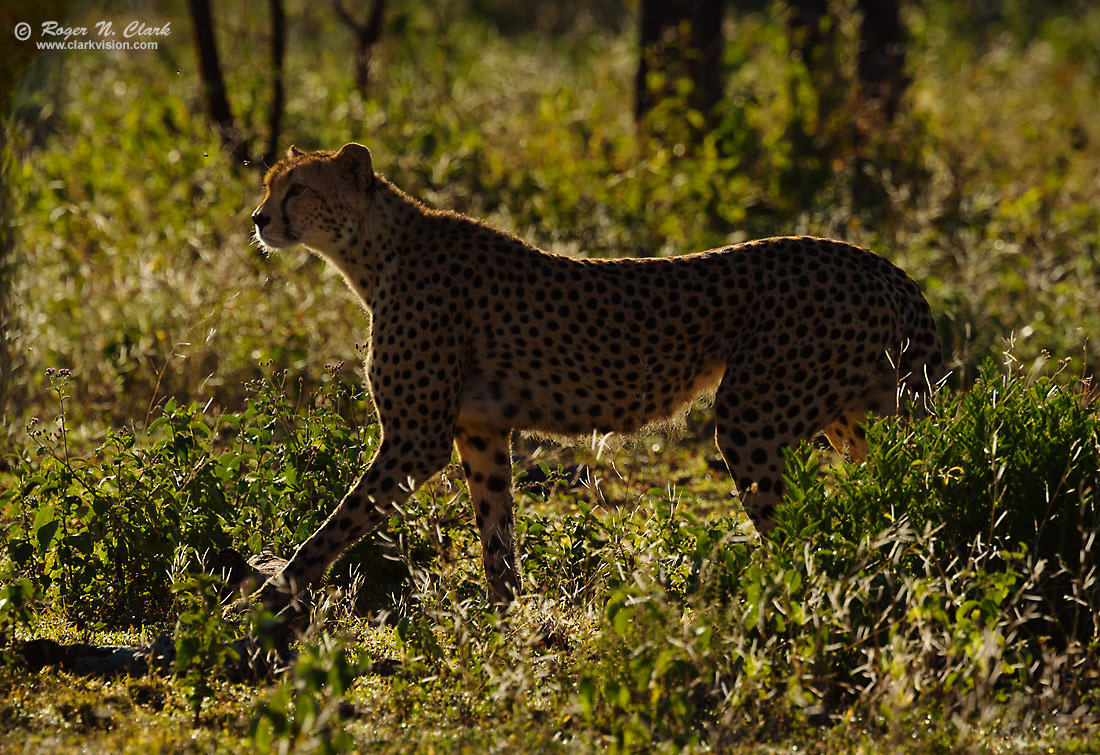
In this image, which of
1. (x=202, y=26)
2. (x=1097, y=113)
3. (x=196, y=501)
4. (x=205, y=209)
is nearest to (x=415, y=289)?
(x=196, y=501)

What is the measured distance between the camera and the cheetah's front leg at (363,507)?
14.0 feet

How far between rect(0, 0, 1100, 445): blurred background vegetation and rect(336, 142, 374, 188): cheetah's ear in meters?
0.83

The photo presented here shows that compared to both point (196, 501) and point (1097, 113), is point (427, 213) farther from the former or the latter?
point (1097, 113)

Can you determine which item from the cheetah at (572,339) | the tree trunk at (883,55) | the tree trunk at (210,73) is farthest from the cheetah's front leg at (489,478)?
the tree trunk at (883,55)

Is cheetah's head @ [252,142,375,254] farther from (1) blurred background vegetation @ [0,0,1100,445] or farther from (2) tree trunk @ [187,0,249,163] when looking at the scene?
(2) tree trunk @ [187,0,249,163]

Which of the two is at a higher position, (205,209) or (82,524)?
(205,209)

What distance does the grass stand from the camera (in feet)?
11.2

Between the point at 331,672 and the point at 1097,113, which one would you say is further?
the point at 1097,113

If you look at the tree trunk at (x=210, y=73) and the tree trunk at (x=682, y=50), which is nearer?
the tree trunk at (x=210, y=73)

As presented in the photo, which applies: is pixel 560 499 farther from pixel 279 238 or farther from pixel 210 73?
pixel 210 73

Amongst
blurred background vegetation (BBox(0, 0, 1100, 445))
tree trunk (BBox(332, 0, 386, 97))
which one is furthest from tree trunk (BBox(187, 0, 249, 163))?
tree trunk (BBox(332, 0, 386, 97))

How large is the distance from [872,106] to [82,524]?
6.91 meters

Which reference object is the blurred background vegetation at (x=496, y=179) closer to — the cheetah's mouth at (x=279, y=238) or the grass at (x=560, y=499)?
the grass at (x=560, y=499)

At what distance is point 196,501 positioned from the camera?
460 centimetres
